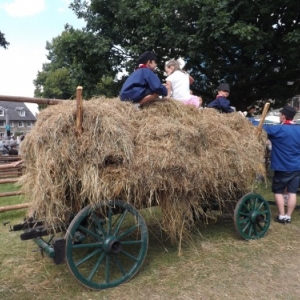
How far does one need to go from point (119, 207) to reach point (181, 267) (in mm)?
1088

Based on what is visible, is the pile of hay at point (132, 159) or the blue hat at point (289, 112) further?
the blue hat at point (289, 112)

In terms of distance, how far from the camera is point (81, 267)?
150 inches

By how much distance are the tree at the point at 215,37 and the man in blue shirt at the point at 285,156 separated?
2.84 m

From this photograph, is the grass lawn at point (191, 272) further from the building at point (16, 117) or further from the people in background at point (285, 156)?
the building at point (16, 117)

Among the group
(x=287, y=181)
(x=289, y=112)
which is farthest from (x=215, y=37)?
(x=287, y=181)

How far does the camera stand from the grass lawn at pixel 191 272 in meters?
3.27

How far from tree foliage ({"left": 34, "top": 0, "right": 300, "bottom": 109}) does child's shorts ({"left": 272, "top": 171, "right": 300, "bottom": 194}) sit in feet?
10.9

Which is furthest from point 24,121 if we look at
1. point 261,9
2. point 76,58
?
point 261,9

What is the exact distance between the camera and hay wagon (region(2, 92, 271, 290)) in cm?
314

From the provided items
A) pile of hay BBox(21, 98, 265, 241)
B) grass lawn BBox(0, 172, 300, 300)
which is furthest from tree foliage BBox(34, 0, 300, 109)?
grass lawn BBox(0, 172, 300, 300)

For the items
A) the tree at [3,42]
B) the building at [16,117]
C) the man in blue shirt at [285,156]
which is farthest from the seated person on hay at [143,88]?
the building at [16,117]

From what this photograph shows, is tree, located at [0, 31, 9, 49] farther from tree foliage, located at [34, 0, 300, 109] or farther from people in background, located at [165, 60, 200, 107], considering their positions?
people in background, located at [165, 60, 200, 107]

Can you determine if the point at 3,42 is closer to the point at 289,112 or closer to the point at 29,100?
the point at 29,100

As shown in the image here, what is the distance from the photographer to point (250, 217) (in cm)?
456
